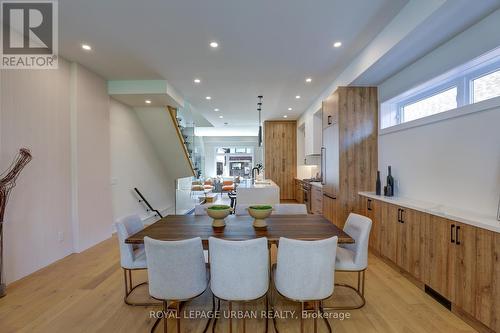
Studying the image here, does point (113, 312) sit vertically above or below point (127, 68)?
below

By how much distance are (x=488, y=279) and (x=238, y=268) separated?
1966mm

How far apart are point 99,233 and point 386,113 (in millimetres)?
5426

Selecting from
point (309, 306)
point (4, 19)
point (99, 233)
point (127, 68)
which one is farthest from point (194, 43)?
point (99, 233)

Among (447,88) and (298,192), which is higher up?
(447,88)

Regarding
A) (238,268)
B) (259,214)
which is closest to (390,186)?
(259,214)

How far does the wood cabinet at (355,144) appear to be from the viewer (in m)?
3.98

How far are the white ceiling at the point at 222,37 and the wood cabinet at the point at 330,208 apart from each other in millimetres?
2298

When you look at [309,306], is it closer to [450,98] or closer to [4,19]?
[450,98]

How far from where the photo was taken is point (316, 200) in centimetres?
556

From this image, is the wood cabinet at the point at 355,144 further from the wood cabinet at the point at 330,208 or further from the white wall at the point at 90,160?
the white wall at the point at 90,160

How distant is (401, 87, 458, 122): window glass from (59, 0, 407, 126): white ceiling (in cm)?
112

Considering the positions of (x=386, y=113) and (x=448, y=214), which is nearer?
(x=448, y=214)

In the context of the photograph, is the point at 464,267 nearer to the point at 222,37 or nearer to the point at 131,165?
the point at 222,37

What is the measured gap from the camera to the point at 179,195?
6645mm
